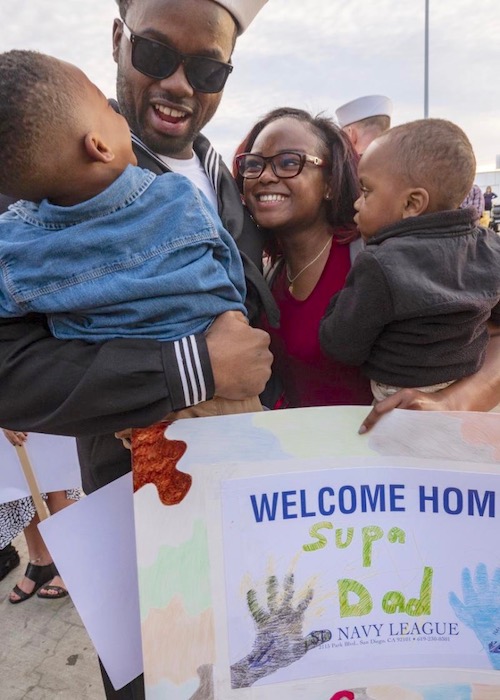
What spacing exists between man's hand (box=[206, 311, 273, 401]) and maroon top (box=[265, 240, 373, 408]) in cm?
40

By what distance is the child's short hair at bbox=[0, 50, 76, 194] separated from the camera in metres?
0.85

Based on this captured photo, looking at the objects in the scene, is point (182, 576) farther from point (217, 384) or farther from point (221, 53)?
Result: point (221, 53)

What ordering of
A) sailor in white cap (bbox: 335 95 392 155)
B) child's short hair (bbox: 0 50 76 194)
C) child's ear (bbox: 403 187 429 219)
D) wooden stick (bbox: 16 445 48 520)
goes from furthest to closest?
sailor in white cap (bbox: 335 95 392 155), wooden stick (bbox: 16 445 48 520), child's ear (bbox: 403 187 429 219), child's short hair (bbox: 0 50 76 194)

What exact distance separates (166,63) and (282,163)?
42 cm

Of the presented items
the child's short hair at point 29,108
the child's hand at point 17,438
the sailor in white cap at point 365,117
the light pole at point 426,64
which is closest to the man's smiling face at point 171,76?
the child's short hair at point 29,108

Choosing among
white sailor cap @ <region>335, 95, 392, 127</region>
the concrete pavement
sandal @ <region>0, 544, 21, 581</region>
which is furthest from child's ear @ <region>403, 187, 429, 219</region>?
white sailor cap @ <region>335, 95, 392, 127</region>

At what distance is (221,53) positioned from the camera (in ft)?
4.75

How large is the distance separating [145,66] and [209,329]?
2.72ft

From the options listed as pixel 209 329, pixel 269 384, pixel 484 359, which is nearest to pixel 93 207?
pixel 209 329

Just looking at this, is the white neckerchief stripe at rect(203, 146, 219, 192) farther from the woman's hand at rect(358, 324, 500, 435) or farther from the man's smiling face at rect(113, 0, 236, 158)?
the woman's hand at rect(358, 324, 500, 435)

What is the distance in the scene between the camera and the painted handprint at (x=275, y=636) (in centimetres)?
97

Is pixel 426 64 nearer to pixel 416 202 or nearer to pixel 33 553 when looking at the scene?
pixel 416 202

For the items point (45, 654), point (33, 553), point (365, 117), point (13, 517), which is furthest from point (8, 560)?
point (365, 117)

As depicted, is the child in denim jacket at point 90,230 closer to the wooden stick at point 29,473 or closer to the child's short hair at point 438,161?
the child's short hair at point 438,161
